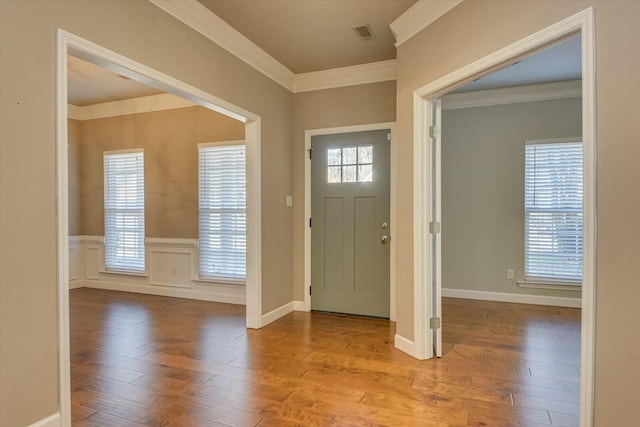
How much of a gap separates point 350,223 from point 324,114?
134cm

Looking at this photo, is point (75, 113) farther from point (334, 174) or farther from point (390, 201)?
point (390, 201)

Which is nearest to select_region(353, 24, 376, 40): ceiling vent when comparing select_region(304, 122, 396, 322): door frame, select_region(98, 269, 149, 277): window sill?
select_region(304, 122, 396, 322): door frame

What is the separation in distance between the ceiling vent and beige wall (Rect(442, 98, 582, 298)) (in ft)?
7.08

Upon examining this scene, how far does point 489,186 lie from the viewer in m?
4.91

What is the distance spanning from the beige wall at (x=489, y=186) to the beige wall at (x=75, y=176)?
5721 millimetres

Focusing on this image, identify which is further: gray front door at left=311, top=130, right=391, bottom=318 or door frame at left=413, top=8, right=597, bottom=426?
gray front door at left=311, top=130, right=391, bottom=318

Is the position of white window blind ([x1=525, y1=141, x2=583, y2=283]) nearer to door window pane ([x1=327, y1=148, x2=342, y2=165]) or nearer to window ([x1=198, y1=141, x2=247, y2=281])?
door window pane ([x1=327, y1=148, x2=342, y2=165])

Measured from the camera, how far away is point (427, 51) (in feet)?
9.43

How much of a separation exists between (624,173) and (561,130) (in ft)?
11.8

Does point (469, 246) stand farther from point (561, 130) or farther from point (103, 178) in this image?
point (103, 178)

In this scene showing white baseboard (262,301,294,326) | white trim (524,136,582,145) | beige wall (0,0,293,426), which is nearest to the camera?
beige wall (0,0,293,426)

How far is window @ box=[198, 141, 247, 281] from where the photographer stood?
4.83m

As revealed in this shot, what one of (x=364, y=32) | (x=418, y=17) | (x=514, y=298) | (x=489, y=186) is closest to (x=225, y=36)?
(x=364, y=32)

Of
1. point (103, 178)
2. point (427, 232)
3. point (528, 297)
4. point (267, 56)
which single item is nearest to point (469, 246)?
point (528, 297)
